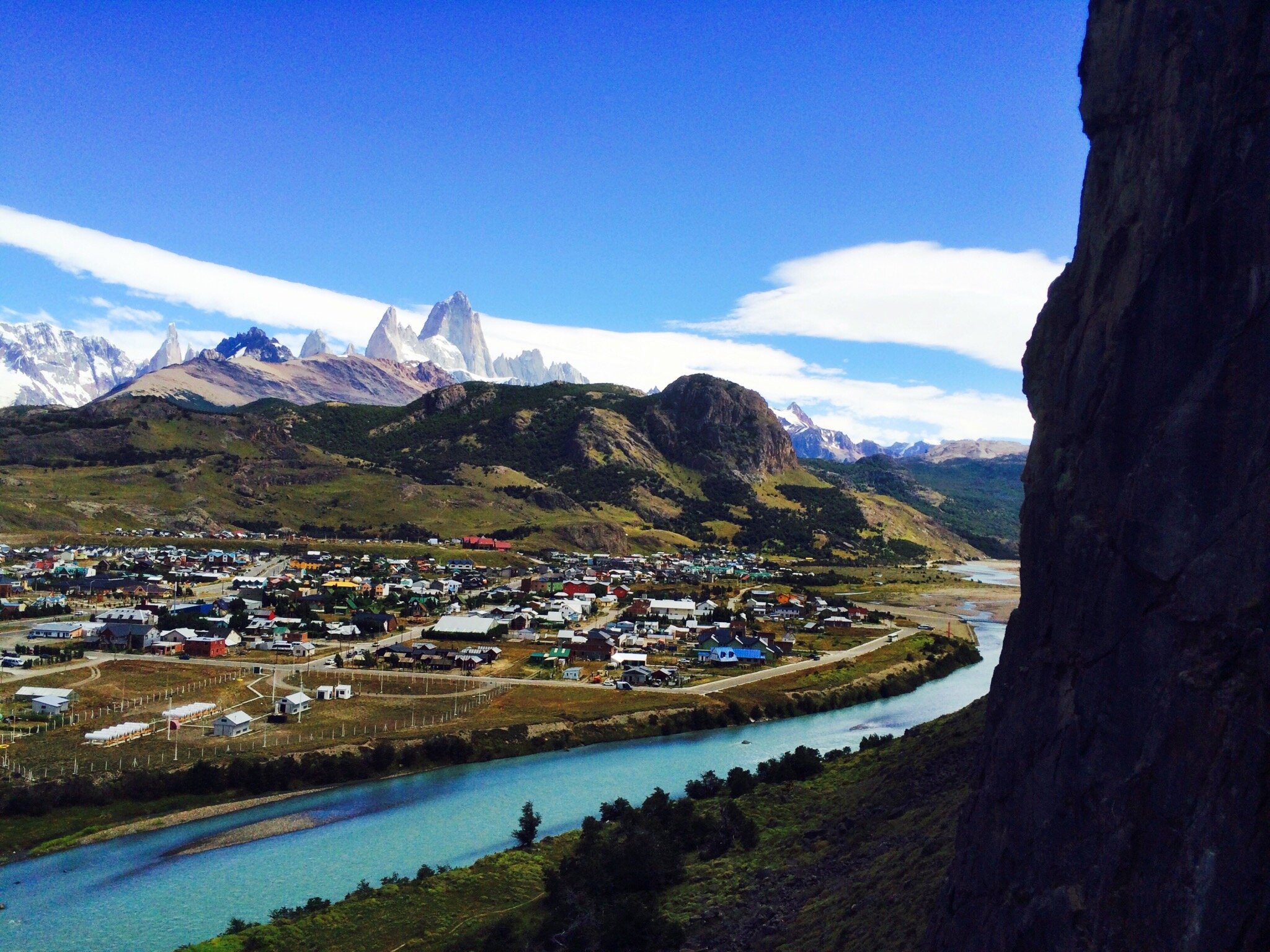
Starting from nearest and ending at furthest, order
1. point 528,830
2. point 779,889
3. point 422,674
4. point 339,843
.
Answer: point 779,889, point 528,830, point 339,843, point 422,674

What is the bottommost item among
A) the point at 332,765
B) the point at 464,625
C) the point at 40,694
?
the point at 332,765

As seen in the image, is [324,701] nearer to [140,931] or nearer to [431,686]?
[431,686]

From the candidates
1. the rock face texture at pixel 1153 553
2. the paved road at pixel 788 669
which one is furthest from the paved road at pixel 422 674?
the rock face texture at pixel 1153 553

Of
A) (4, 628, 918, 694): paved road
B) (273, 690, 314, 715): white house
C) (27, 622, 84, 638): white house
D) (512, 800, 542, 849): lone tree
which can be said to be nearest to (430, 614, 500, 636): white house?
(4, 628, 918, 694): paved road

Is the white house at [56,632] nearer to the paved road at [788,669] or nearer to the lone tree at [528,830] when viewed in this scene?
the paved road at [788,669]

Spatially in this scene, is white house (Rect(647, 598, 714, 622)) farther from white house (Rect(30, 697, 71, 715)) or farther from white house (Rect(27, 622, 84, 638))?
white house (Rect(30, 697, 71, 715))

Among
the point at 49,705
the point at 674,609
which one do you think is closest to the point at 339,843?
the point at 49,705

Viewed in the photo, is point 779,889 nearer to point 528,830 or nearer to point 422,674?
point 528,830
